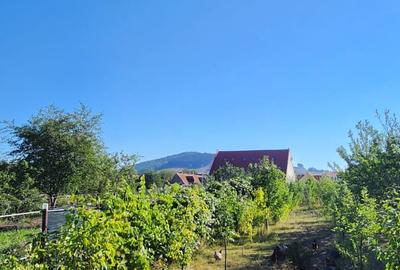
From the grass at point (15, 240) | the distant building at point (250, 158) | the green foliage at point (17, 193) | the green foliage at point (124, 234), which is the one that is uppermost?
the distant building at point (250, 158)

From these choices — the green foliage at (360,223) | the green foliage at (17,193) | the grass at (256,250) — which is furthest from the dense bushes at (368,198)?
the green foliage at (17,193)

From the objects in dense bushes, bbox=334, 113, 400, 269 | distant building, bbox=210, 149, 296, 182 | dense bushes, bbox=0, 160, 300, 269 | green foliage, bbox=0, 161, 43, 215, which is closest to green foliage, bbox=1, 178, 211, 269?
dense bushes, bbox=0, 160, 300, 269

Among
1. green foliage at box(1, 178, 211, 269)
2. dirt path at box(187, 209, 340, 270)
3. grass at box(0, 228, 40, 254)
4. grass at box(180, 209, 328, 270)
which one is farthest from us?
grass at box(180, 209, 328, 270)

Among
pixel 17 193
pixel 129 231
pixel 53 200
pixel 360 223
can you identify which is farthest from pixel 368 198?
pixel 53 200

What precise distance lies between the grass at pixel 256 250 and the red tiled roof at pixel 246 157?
40635 mm

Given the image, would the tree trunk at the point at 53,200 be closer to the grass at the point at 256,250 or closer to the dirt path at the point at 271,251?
the grass at the point at 256,250

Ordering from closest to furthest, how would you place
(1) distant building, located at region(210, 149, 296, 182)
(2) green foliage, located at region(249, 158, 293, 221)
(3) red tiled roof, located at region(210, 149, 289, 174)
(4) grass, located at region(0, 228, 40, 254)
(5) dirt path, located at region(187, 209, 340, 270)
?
(4) grass, located at region(0, 228, 40, 254) → (5) dirt path, located at region(187, 209, 340, 270) → (2) green foliage, located at region(249, 158, 293, 221) → (1) distant building, located at region(210, 149, 296, 182) → (3) red tiled roof, located at region(210, 149, 289, 174)

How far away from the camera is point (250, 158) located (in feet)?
212

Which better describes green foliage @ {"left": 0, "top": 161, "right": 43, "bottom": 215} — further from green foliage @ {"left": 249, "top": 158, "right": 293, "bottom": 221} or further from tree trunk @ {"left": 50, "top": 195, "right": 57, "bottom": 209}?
green foliage @ {"left": 249, "top": 158, "right": 293, "bottom": 221}

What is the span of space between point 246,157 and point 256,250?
168 ft

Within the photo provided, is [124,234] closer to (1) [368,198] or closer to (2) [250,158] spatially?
(1) [368,198]

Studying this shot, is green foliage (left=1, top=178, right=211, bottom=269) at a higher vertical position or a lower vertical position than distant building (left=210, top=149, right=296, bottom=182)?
lower

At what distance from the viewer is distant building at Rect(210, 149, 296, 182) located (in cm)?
6066

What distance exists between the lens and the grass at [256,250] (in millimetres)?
11570
